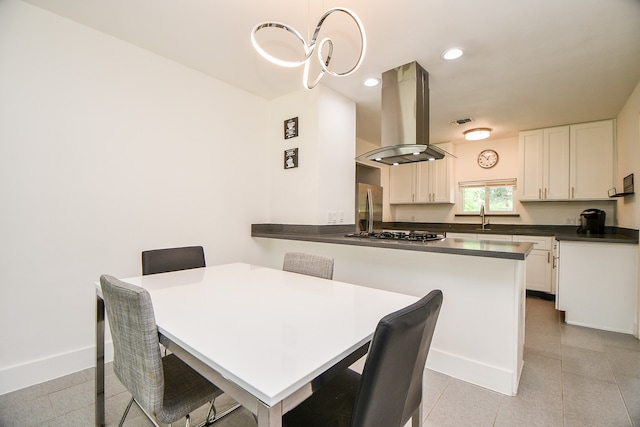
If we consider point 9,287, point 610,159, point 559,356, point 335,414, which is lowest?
point 559,356

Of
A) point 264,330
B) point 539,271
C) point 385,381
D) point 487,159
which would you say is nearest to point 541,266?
point 539,271

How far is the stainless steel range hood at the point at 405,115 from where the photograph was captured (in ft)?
8.08

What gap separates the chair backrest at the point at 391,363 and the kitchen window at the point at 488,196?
4.65 meters

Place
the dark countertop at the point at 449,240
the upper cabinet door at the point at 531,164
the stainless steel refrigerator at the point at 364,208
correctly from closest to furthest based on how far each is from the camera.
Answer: the dark countertop at the point at 449,240 < the stainless steel refrigerator at the point at 364,208 < the upper cabinet door at the point at 531,164

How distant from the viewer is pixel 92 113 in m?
2.11

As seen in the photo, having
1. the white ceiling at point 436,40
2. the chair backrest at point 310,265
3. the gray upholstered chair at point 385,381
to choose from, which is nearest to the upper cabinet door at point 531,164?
the white ceiling at point 436,40

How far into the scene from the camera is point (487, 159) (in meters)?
4.77

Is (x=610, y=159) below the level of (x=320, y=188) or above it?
above

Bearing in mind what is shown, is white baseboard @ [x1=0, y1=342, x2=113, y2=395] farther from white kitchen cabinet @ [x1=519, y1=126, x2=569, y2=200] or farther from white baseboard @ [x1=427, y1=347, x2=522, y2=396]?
white kitchen cabinet @ [x1=519, y1=126, x2=569, y2=200]

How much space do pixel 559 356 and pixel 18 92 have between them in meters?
4.43

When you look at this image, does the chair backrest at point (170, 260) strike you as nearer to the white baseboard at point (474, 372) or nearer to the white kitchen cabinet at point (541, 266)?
the white baseboard at point (474, 372)

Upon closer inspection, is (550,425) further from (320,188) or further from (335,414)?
(320,188)

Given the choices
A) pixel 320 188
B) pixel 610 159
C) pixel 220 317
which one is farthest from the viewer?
pixel 610 159

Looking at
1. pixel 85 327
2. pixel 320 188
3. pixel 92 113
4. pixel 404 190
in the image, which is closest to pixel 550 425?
pixel 320 188
